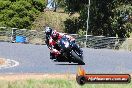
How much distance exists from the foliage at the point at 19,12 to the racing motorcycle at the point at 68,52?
49624 mm

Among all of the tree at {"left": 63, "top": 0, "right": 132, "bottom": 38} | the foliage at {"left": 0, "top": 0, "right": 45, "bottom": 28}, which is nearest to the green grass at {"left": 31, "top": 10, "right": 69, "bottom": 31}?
the foliage at {"left": 0, "top": 0, "right": 45, "bottom": 28}

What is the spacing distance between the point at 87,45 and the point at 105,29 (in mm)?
9825

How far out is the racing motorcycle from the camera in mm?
7898

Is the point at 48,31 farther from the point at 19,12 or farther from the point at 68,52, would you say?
the point at 19,12

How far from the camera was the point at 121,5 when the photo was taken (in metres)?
55.4

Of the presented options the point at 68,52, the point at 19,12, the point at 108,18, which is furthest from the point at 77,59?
the point at 19,12

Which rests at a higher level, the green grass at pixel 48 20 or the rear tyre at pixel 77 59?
the rear tyre at pixel 77 59

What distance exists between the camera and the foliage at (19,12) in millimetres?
57844

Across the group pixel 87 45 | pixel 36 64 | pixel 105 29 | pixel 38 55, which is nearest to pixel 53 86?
pixel 36 64

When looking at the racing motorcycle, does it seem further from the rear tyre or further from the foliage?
the foliage

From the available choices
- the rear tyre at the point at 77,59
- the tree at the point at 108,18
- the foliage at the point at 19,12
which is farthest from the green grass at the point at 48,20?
the rear tyre at the point at 77,59

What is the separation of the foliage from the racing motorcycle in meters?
49.6

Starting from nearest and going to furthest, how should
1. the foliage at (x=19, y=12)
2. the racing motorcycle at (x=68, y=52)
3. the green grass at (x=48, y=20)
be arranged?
the racing motorcycle at (x=68, y=52) < the foliage at (x=19, y=12) < the green grass at (x=48, y=20)

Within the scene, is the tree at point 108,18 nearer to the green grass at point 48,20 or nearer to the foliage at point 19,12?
the green grass at point 48,20
